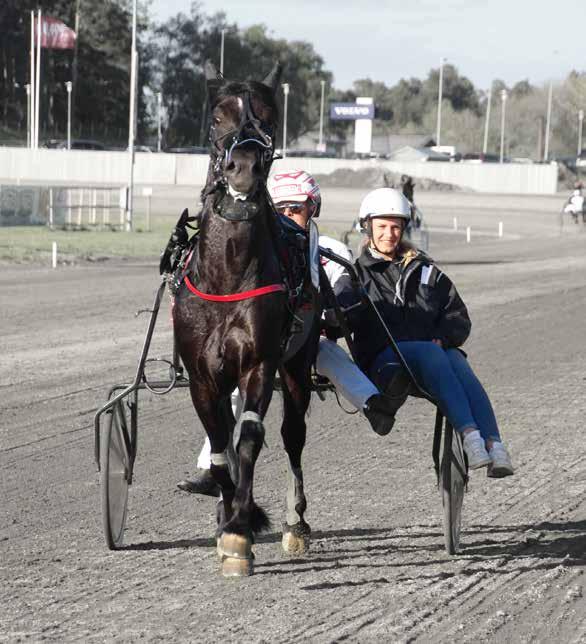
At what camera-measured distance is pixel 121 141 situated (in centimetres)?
8912

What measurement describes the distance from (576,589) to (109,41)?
84.5 metres

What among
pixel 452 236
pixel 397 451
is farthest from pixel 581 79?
pixel 397 451

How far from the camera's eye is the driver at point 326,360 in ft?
17.5

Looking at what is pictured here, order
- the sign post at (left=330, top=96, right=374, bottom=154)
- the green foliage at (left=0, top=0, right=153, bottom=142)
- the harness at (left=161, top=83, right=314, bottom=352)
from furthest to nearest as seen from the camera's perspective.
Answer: the green foliage at (left=0, top=0, right=153, bottom=142) → the sign post at (left=330, top=96, right=374, bottom=154) → the harness at (left=161, top=83, right=314, bottom=352)

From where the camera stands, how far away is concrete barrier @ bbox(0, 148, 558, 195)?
62094mm

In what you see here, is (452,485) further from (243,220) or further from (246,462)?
(243,220)

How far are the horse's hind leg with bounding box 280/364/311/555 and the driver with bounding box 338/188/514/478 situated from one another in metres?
0.35

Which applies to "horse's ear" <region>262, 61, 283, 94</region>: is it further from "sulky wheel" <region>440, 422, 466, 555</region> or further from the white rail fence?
the white rail fence

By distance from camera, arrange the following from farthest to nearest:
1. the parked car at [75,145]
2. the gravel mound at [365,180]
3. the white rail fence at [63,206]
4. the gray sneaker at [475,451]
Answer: the parked car at [75,145]
the gravel mound at [365,180]
the white rail fence at [63,206]
the gray sneaker at [475,451]

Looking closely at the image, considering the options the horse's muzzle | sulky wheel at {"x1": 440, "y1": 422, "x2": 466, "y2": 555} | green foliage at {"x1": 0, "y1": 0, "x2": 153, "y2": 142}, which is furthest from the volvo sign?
the horse's muzzle

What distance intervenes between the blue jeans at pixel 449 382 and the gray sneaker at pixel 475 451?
0.16ft

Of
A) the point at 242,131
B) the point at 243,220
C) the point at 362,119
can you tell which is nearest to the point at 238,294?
the point at 243,220

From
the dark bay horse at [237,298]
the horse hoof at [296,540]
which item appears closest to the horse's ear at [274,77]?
the dark bay horse at [237,298]

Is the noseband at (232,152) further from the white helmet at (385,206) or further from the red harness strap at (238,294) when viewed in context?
the white helmet at (385,206)
